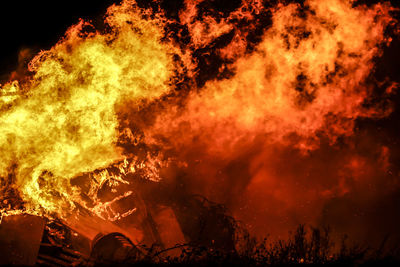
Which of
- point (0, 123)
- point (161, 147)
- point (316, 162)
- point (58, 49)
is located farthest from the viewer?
point (316, 162)

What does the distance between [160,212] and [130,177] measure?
53.3 inches

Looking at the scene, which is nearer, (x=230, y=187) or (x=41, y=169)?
(x=41, y=169)

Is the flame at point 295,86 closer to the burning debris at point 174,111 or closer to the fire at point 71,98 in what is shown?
the burning debris at point 174,111

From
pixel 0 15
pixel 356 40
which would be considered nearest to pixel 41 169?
pixel 0 15

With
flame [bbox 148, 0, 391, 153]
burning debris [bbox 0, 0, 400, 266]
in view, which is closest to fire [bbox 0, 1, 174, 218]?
burning debris [bbox 0, 0, 400, 266]

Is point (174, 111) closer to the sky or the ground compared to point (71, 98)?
closer to the sky

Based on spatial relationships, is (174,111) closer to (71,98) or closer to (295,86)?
(71,98)

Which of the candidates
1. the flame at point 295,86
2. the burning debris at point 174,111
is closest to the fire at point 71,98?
the burning debris at point 174,111

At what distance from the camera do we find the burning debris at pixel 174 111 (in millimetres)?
6695

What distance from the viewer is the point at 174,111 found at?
8.08m

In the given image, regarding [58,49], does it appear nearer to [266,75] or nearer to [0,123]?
[0,123]

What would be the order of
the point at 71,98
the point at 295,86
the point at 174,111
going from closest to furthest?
the point at 71,98, the point at 295,86, the point at 174,111

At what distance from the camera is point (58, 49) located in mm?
7023

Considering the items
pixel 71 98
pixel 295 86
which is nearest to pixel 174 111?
pixel 71 98
